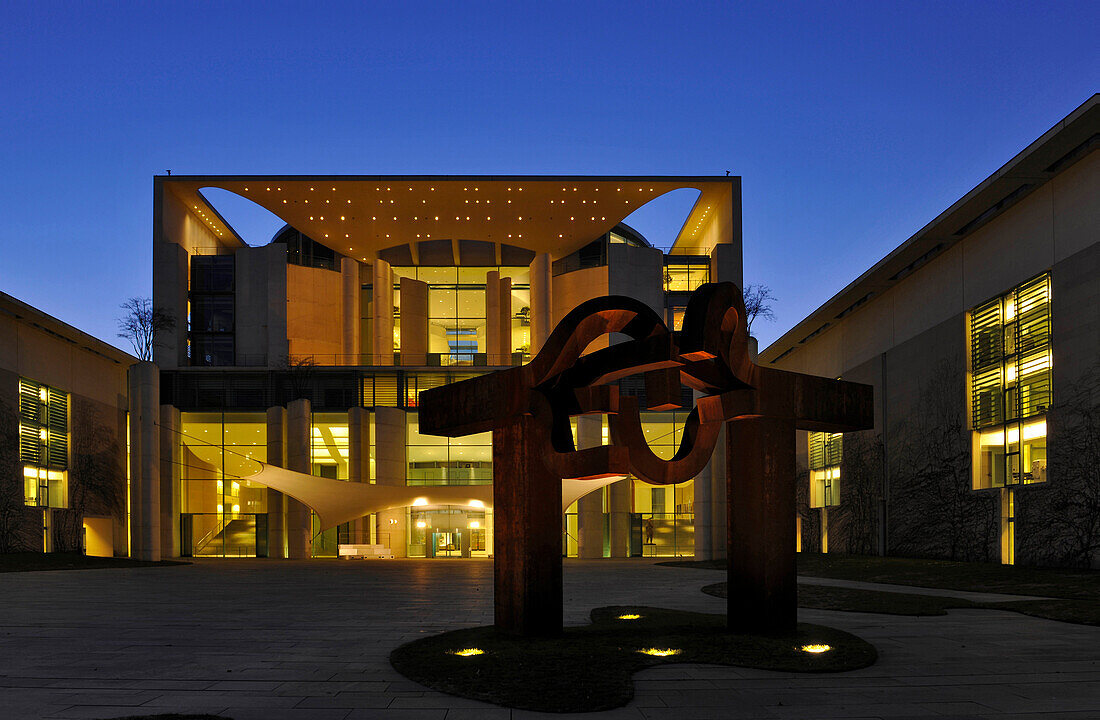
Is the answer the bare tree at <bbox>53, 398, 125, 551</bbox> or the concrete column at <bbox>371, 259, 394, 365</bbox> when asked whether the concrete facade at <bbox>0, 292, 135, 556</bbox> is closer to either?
the bare tree at <bbox>53, 398, 125, 551</bbox>

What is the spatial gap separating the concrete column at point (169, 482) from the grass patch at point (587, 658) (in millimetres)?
31572

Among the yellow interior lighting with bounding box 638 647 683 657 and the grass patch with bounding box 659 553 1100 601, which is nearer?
the yellow interior lighting with bounding box 638 647 683 657

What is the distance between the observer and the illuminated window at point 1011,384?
23.7 meters

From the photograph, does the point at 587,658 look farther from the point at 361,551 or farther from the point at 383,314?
the point at 383,314

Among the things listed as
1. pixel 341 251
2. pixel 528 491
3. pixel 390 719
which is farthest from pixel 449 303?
pixel 390 719

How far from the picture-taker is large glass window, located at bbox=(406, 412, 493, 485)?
4175 centimetres

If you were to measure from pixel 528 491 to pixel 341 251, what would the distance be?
130 ft

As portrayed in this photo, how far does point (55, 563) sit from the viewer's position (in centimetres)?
3056

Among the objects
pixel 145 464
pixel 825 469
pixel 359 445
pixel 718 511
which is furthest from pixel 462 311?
pixel 825 469

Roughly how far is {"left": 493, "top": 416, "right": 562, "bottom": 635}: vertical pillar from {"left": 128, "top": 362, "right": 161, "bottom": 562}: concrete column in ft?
100.0

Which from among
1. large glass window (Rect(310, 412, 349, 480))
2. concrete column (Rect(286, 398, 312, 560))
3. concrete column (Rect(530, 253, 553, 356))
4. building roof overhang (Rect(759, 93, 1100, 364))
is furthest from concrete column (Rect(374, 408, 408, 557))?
building roof overhang (Rect(759, 93, 1100, 364))

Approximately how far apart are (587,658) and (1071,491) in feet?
57.3

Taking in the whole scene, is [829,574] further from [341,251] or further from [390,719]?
[341,251]

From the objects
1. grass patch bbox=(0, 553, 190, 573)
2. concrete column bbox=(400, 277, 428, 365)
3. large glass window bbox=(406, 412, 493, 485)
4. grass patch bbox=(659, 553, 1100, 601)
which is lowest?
grass patch bbox=(0, 553, 190, 573)
